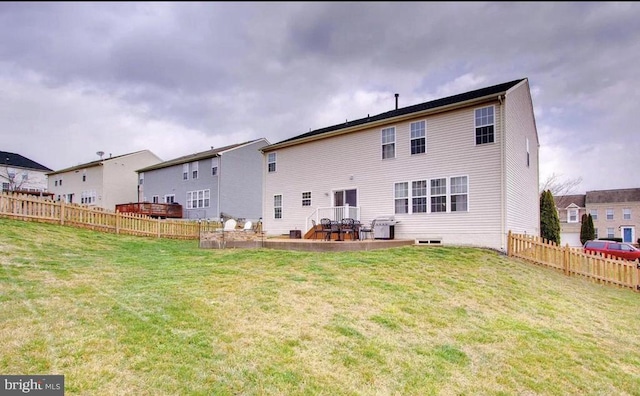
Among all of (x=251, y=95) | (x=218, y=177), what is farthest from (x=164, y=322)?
(x=218, y=177)

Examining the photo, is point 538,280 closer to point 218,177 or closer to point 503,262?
point 503,262

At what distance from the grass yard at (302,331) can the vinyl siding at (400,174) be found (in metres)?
4.29

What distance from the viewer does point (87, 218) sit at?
56.9ft

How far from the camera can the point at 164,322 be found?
5.38 meters

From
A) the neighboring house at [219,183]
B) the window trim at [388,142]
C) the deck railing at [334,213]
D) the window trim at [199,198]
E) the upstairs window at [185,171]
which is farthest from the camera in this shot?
the upstairs window at [185,171]

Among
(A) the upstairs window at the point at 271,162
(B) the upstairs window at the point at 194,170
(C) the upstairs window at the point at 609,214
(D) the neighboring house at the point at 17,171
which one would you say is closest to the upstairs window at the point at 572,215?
(C) the upstairs window at the point at 609,214

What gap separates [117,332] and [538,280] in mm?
10365

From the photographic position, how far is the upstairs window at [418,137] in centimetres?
1541

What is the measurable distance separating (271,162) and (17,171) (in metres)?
12.4

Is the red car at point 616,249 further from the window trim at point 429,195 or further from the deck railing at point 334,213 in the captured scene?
the deck railing at point 334,213

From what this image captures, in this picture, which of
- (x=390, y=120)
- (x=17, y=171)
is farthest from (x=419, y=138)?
(x=17, y=171)

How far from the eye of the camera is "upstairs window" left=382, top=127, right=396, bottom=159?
16359mm

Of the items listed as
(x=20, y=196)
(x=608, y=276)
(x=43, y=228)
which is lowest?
(x=608, y=276)

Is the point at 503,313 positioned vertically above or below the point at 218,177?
below
